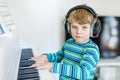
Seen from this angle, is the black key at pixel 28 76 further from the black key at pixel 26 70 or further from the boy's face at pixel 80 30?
the boy's face at pixel 80 30

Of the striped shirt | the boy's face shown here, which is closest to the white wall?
the striped shirt

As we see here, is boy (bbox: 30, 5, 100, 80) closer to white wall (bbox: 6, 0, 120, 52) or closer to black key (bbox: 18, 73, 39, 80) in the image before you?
black key (bbox: 18, 73, 39, 80)

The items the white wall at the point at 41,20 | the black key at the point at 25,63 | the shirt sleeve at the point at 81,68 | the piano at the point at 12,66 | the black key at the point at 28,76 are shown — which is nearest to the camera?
the piano at the point at 12,66

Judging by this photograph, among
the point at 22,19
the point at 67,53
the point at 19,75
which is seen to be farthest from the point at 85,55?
the point at 22,19

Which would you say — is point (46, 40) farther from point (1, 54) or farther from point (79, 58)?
point (1, 54)

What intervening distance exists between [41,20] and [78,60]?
4.86ft

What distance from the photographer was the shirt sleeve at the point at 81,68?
935 millimetres

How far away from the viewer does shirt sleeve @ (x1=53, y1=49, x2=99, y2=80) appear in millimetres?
935

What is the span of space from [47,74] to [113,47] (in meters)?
1.61

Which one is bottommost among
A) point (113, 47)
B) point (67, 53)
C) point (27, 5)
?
point (113, 47)

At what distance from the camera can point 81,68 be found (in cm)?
96

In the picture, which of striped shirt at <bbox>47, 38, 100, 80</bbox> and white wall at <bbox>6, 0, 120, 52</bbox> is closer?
striped shirt at <bbox>47, 38, 100, 80</bbox>

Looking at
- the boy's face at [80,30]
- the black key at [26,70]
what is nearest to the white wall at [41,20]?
the black key at [26,70]

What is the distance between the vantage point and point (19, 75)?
1.16 m
